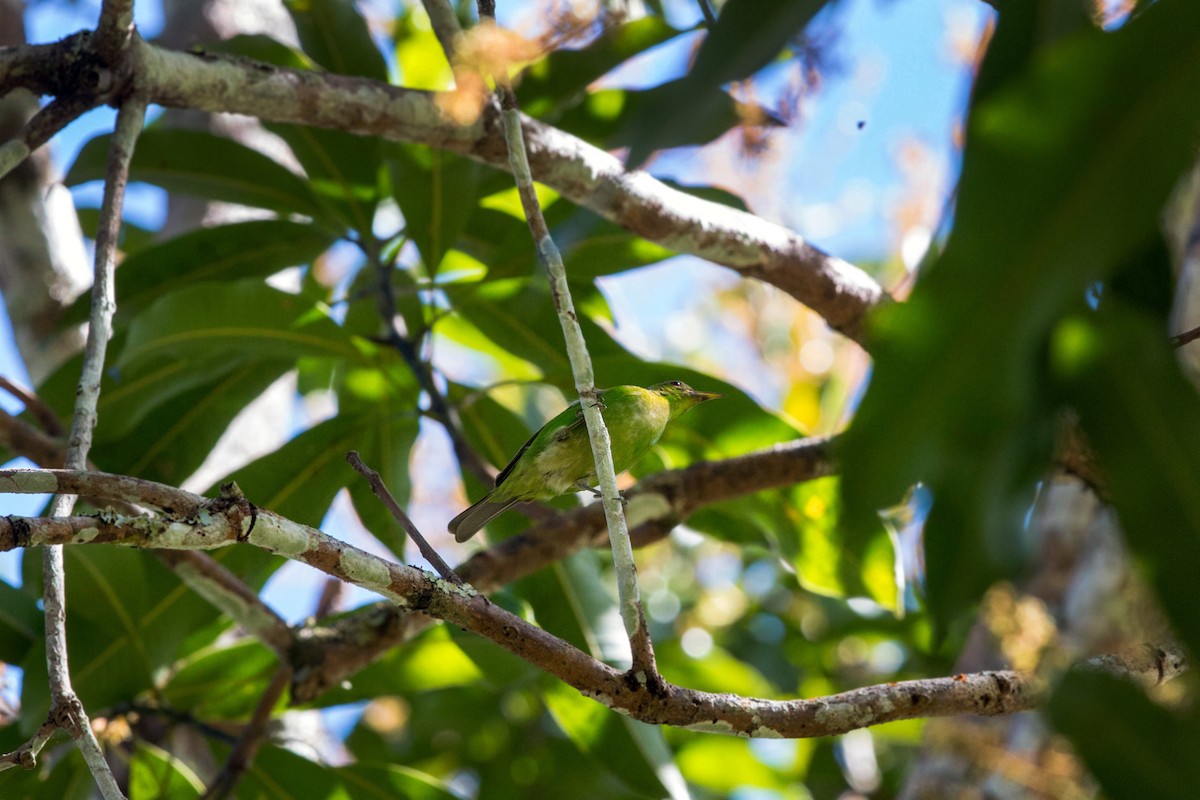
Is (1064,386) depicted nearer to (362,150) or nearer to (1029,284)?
(1029,284)

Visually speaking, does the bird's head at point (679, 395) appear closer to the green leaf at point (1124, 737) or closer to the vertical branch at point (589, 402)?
the vertical branch at point (589, 402)

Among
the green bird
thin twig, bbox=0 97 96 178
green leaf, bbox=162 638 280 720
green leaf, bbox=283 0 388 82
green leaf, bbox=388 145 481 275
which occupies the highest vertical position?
green leaf, bbox=283 0 388 82

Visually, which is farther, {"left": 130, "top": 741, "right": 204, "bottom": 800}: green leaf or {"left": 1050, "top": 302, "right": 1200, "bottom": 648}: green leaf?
{"left": 130, "top": 741, "right": 204, "bottom": 800}: green leaf

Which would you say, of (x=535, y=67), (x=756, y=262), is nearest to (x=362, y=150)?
(x=535, y=67)

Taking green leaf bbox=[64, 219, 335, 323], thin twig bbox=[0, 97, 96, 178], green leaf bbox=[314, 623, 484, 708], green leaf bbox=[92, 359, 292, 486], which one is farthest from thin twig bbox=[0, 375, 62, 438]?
green leaf bbox=[314, 623, 484, 708]

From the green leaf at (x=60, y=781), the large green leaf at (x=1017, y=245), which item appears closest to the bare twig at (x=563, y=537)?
the green leaf at (x=60, y=781)

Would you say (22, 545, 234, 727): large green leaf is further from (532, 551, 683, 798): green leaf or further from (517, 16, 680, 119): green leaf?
(517, 16, 680, 119): green leaf

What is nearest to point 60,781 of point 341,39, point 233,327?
point 233,327
